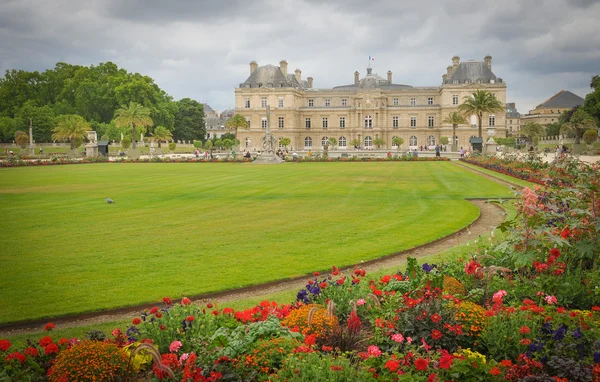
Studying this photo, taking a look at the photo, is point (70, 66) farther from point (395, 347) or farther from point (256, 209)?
point (395, 347)

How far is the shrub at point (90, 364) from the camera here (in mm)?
4723

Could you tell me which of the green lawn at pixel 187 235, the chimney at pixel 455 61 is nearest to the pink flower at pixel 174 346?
the green lawn at pixel 187 235

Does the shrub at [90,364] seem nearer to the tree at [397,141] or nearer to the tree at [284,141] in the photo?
the tree at [284,141]

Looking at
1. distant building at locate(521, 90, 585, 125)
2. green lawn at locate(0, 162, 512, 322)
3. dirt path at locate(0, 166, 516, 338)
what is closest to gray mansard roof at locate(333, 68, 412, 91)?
distant building at locate(521, 90, 585, 125)

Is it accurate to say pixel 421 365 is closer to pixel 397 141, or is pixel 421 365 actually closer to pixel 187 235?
pixel 187 235

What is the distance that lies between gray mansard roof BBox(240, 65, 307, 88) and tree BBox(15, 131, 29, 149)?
141 feet

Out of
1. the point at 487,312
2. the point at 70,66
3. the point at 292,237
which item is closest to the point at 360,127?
the point at 70,66

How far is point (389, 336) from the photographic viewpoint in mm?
5684

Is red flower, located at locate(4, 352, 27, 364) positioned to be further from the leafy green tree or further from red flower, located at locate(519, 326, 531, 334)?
the leafy green tree

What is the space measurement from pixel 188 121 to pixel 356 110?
3622 centimetres

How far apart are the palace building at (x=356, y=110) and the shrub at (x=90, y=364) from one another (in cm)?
9155

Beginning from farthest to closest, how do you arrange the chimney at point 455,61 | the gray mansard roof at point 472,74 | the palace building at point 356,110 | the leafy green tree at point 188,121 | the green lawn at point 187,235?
the leafy green tree at point 188,121 → the chimney at point 455,61 → the palace building at point 356,110 → the gray mansard roof at point 472,74 → the green lawn at point 187,235

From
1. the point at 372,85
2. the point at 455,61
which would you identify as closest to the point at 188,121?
the point at 372,85

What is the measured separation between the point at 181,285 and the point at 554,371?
239 inches
